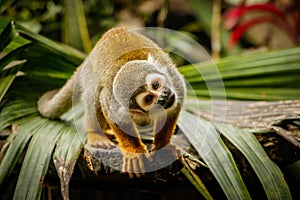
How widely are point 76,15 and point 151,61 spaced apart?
1304 mm

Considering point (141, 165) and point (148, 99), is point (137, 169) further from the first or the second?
point (148, 99)

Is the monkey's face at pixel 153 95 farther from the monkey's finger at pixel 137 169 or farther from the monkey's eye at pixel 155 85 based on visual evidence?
the monkey's finger at pixel 137 169

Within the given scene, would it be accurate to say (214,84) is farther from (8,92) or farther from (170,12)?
(170,12)

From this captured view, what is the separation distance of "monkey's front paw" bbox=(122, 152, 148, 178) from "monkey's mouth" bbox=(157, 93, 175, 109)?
0.75 ft

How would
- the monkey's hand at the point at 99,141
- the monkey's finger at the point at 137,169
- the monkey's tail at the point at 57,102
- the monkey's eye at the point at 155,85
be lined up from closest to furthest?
the monkey's eye at the point at 155,85 < the monkey's finger at the point at 137,169 < the monkey's hand at the point at 99,141 < the monkey's tail at the point at 57,102

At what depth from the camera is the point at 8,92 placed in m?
1.95

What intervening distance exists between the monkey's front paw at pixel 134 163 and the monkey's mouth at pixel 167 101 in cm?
23

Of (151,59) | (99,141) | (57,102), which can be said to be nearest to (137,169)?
(99,141)

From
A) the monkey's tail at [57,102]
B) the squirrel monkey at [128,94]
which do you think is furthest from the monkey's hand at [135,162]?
the monkey's tail at [57,102]

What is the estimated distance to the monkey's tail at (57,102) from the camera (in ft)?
6.42

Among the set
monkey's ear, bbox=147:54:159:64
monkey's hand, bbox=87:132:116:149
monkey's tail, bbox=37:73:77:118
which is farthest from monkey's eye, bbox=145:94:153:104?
monkey's tail, bbox=37:73:77:118

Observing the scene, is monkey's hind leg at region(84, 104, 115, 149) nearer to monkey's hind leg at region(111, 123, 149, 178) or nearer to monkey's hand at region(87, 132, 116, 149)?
monkey's hand at region(87, 132, 116, 149)

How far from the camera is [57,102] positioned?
1.99 meters

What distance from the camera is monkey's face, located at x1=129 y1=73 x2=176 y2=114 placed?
4.87 ft
